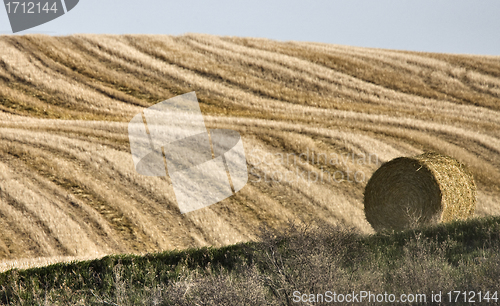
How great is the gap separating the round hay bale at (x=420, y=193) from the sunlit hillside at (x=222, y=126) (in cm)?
196

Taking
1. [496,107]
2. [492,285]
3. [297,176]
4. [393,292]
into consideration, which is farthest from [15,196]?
[496,107]

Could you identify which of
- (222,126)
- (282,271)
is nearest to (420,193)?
(282,271)

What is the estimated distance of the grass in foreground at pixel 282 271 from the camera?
5676 mm

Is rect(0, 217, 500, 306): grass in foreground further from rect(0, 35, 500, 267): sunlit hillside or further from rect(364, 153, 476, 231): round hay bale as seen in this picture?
rect(0, 35, 500, 267): sunlit hillside

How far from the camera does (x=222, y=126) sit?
58.4 feet

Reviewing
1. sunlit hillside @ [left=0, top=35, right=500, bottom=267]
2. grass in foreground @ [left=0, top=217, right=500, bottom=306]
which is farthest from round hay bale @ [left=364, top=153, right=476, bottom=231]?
sunlit hillside @ [left=0, top=35, right=500, bottom=267]

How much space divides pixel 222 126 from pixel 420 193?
9.72m

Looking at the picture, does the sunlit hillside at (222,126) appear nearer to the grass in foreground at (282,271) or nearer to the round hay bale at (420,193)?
the round hay bale at (420,193)

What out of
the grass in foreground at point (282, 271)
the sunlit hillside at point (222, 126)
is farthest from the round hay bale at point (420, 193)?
the sunlit hillside at point (222, 126)

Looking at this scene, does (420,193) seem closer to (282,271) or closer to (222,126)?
(282,271)

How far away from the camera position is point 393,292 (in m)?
6.12

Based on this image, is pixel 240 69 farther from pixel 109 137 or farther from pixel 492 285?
pixel 492 285

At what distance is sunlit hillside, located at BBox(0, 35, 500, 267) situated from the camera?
12.4 m

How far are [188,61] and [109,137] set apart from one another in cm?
827
